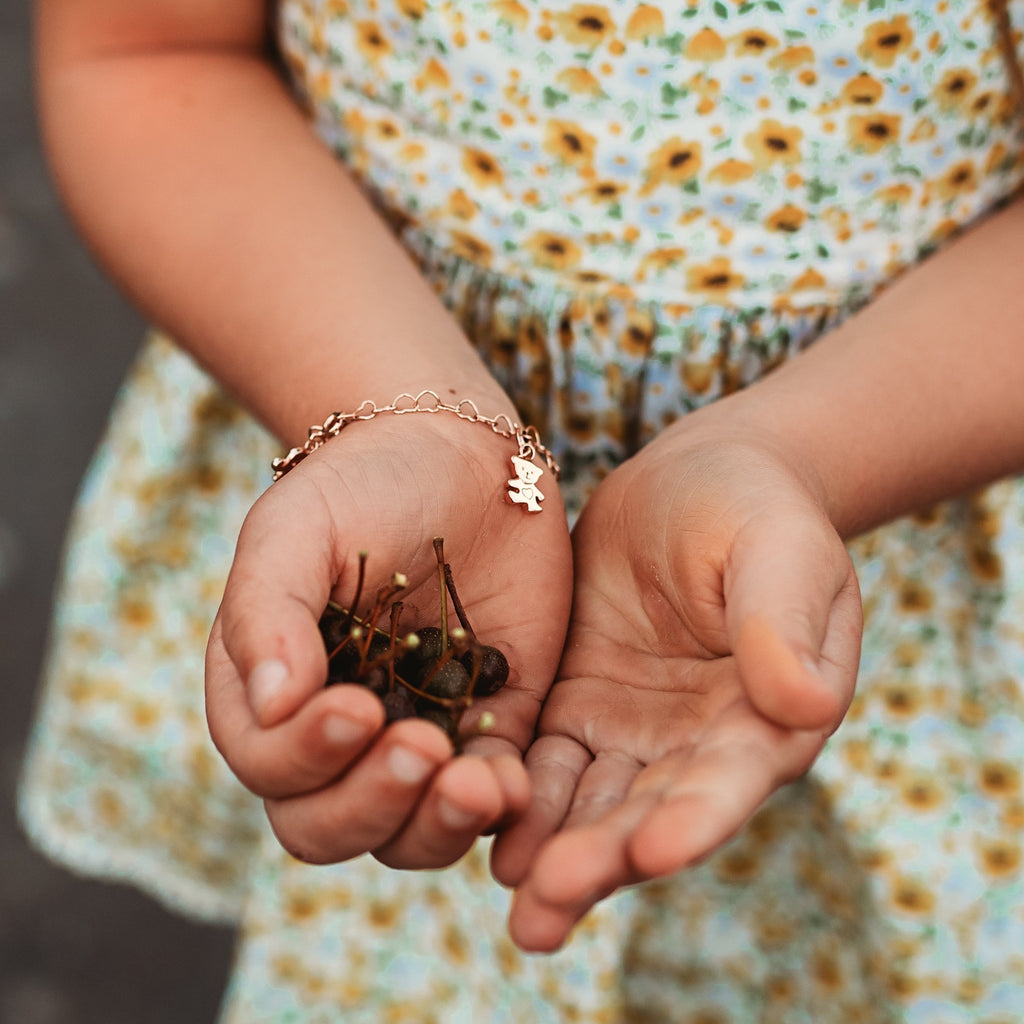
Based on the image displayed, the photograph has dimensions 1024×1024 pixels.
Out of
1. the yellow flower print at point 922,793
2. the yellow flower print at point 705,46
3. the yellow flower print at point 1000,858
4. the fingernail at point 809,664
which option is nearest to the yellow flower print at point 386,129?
the yellow flower print at point 705,46

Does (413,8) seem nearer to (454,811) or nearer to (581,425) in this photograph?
(581,425)

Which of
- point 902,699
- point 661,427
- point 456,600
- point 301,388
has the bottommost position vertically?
point 902,699

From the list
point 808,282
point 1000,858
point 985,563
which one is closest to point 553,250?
point 808,282

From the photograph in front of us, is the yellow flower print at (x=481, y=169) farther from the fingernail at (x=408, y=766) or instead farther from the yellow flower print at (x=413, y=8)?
the fingernail at (x=408, y=766)

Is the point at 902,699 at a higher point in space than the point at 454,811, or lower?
A: lower

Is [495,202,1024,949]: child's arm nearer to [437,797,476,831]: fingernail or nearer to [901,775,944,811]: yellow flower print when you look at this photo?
[437,797,476,831]: fingernail

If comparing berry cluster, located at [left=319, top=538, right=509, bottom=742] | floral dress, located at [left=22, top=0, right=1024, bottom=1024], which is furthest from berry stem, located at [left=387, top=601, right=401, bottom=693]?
floral dress, located at [left=22, top=0, right=1024, bottom=1024]

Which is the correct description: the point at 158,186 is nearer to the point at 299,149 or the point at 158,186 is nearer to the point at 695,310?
the point at 299,149

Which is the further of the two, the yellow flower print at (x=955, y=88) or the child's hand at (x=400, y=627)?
the yellow flower print at (x=955, y=88)
